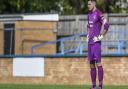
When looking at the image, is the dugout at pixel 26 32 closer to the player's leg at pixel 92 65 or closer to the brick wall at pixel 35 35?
the brick wall at pixel 35 35

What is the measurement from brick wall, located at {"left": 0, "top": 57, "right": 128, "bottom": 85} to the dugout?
5.45m

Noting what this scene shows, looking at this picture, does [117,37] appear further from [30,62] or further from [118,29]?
[30,62]

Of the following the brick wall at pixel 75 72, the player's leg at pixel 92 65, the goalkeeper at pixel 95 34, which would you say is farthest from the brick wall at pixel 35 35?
the goalkeeper at pixel 95 34

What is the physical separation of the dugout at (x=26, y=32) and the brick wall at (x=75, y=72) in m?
5.45

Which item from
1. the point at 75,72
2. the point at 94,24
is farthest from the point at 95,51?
the point at 75,72

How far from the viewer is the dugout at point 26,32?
27406 millimetres

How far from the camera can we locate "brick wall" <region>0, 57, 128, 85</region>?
20953mm

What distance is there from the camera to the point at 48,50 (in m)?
28.6

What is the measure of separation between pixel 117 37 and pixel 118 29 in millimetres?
2724

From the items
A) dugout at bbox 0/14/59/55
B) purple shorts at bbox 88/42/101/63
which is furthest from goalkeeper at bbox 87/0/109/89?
dugout at bbox 0/14/59/55

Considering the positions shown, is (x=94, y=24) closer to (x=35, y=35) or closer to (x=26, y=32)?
(x=26, y=32)

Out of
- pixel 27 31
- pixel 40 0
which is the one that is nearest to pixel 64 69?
pixel 27 31

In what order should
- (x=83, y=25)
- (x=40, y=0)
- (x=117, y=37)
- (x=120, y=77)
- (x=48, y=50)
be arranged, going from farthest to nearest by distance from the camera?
1. (x=40, y=0)
2. (x=83, y=25)
3. (x=48, y=50)
4. (x=117, y=37)
5. (x=120, y=77)

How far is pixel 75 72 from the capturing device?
21391mm
